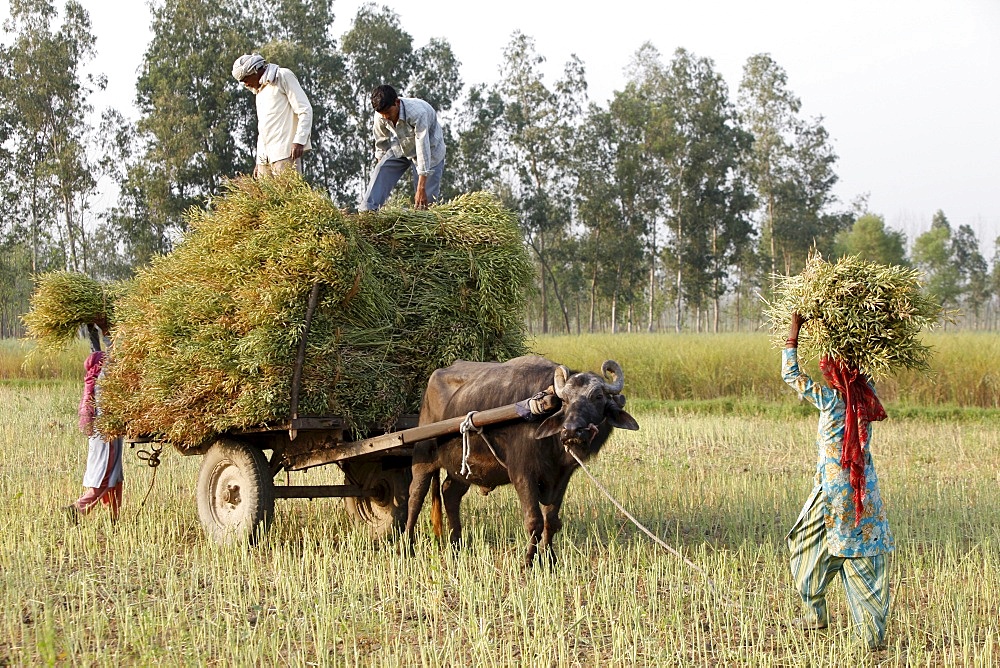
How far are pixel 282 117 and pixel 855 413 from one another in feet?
16.4

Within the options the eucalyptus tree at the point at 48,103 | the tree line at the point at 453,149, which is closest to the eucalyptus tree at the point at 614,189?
the tree line at the point at 453,149

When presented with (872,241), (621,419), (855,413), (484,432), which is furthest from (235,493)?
(872,241)

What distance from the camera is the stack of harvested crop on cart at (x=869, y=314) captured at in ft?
13.6

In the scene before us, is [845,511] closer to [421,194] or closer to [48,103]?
[421,194]

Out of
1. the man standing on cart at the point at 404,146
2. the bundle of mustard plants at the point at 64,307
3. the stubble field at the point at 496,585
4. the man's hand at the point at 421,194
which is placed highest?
the man standing on cart at the point at 404,146

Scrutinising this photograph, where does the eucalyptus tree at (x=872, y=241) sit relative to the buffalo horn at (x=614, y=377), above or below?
above

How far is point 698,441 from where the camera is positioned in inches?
439

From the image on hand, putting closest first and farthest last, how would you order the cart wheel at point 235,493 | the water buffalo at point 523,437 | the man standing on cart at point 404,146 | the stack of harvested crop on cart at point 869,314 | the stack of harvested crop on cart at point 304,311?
the stack of harvested crop on cart at point 869,314 < the water buffalo at point 523,437 < the stack of harvested crop on cart at point 304,311 < the cart wheel at point 235,493 < the man standing on cart at point 404,146

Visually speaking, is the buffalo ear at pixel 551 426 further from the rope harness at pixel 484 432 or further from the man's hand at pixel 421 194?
the man's hand at pixel 421 194

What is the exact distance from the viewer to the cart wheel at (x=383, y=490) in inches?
256

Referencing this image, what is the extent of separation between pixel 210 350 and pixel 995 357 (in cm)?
1255

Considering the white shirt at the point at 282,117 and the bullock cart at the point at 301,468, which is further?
the white shirt at the point at 282,117

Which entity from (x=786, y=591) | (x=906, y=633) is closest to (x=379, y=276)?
(x=786, y=591)

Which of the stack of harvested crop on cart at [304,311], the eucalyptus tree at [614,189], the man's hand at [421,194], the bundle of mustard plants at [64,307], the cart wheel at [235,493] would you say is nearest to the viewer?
the stack of harvested crop on cart at [304,311]
